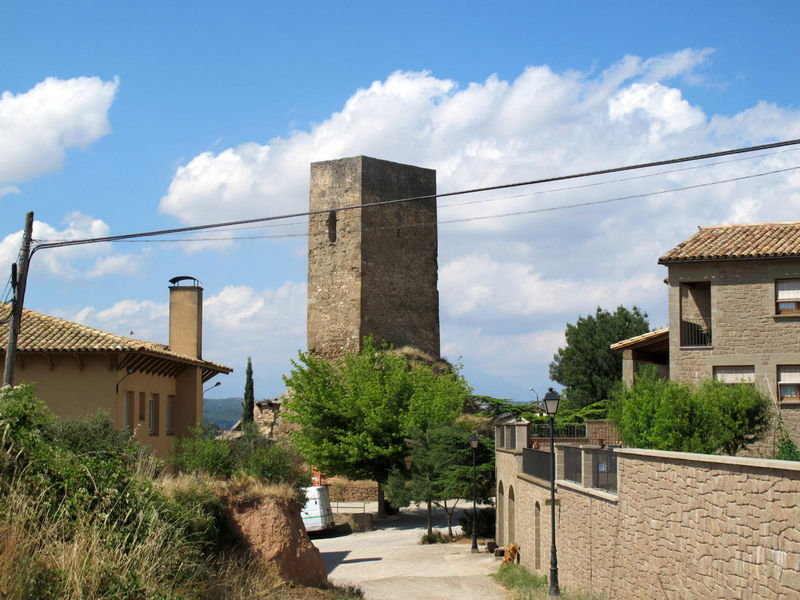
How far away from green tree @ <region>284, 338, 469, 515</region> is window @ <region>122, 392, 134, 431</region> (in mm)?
13760

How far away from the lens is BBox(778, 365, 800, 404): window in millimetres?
30125

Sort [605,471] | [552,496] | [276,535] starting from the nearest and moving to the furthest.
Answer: [276,535]
[605,471]
[552,496]

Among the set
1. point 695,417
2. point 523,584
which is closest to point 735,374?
point 695,417

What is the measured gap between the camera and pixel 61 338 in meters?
25.3

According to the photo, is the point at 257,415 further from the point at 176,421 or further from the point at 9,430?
the point at 9,430

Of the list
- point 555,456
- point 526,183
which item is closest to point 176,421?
point 555,456

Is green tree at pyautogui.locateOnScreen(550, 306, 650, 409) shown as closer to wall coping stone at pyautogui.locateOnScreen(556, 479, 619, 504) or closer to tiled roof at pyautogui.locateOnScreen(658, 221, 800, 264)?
tiled roof at pyautogui.locateOnScreen(658, 221, 800, 264)

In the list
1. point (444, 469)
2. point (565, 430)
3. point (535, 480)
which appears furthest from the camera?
point (565, 430)

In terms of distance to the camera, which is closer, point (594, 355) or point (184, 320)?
point (184, 320)

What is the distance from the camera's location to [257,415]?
52.4 meters

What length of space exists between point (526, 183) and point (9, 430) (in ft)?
27.6

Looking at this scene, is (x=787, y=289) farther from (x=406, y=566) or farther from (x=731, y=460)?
(x=731, y=460)

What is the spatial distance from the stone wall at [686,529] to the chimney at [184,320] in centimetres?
1498

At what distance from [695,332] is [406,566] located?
42.2 feet
